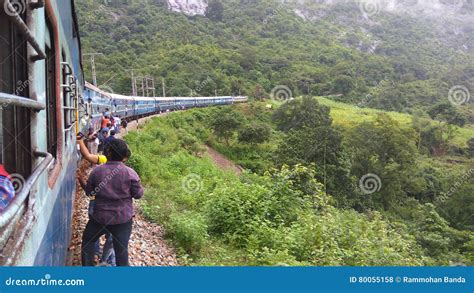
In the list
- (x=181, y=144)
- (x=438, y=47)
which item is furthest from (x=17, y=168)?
(x=438, y=47)

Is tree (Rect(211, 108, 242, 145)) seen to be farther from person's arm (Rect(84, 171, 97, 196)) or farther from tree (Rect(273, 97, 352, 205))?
person's arm (Rect(84, 171, 97, 196))

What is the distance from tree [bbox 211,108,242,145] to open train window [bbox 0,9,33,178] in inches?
1129

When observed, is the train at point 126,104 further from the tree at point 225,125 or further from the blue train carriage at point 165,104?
the tree at point 225,125

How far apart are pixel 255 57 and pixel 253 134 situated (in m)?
40.5

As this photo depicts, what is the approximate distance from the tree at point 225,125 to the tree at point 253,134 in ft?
2.49

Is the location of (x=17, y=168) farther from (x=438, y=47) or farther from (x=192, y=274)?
(x=438, y=47)

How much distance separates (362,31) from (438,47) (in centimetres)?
2543

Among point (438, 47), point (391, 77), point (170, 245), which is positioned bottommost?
point (170, 245)

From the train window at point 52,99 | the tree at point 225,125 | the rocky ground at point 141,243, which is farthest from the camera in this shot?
the tree at point 225,125

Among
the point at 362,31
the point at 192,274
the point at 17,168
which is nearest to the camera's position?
the point at 17,168

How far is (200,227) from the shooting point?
6.97m

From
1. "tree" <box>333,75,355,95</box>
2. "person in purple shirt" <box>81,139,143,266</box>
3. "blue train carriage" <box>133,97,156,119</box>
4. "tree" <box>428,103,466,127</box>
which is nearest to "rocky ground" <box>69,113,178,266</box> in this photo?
"person in purple shirt" <box>81,139,143,266</box>

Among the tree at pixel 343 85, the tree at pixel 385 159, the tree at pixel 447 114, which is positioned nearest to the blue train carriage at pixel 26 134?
the tree at pixel 385 159

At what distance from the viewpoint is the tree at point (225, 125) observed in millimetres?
31078
